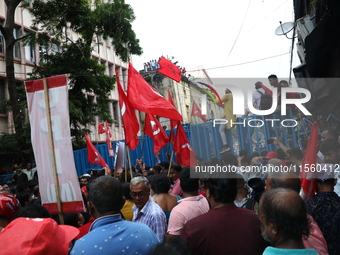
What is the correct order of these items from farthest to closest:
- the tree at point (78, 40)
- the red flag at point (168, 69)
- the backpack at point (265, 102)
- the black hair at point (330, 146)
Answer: the tree at point (78, 40) → the red flag at point (168, 69) → the backpack at point (265, 102) → the black hair at point (330, 146)

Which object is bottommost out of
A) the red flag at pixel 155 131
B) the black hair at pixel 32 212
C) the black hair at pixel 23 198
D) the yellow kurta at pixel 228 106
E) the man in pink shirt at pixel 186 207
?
the black hair at pixel 23 198

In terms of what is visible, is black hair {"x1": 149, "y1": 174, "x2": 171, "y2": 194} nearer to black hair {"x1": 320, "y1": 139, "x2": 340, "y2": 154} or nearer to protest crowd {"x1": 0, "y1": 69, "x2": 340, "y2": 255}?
protest crowd {"x1": 0, "y1": 69, "x2": 340, "y2": 255}

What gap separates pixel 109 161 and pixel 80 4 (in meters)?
6.58

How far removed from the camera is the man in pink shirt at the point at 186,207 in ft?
10.5

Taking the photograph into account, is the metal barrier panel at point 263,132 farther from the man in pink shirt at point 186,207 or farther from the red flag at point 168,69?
the man in pink shirt at point 186,207

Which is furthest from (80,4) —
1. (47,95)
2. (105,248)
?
(105,248)

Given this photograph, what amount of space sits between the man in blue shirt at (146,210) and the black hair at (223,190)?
101 centimetres

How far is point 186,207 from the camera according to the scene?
338 cm

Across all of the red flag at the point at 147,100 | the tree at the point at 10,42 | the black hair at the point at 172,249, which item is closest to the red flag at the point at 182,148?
the red flag at the point at 147,100

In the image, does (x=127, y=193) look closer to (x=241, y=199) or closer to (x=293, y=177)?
(x=241, y=199)

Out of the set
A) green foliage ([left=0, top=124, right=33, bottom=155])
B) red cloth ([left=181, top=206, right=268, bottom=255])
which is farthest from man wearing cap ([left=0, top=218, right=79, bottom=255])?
green foliage ([left=0, top=124, right=33, bottom=155])

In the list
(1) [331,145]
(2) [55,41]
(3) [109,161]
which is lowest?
(3) [109,161]

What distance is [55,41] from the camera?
15688 mm

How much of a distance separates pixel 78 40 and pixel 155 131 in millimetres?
9556
